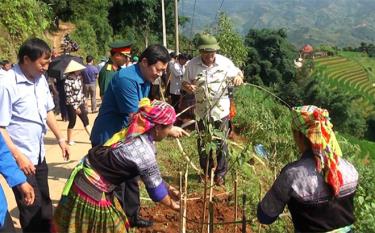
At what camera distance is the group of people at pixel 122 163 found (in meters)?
2.21

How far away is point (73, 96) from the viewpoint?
6688 millimetres

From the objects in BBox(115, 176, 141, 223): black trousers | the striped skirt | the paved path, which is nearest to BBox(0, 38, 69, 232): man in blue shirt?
the striped skirt

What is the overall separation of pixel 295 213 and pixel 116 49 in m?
2.64

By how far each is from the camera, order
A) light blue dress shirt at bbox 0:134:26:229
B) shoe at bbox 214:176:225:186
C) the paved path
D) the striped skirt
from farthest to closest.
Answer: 1. the paved path
2. shoe at bbox 214:176:225:186
3. the striped skirt
4. light blue dress shirt at bbox 0:134:26:229

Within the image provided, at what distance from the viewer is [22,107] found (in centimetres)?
307

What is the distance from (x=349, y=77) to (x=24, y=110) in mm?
75610

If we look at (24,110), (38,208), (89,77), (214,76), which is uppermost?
(24,110)

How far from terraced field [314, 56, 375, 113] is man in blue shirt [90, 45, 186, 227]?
2246 inches

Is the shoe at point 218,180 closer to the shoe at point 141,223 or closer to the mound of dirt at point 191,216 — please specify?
the mound of dirt at point 191,216

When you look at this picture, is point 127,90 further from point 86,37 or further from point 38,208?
point 86,37

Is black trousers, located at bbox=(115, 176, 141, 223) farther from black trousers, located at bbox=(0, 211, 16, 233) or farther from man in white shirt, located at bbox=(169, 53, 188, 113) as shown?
man in white shirt, located at bbox=(169, 53, 188, 113)

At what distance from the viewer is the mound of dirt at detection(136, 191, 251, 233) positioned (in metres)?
4.08

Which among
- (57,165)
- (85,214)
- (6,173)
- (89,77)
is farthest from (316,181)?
(89,77)

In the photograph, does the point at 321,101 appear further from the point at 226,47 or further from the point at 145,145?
the point at 145,145
